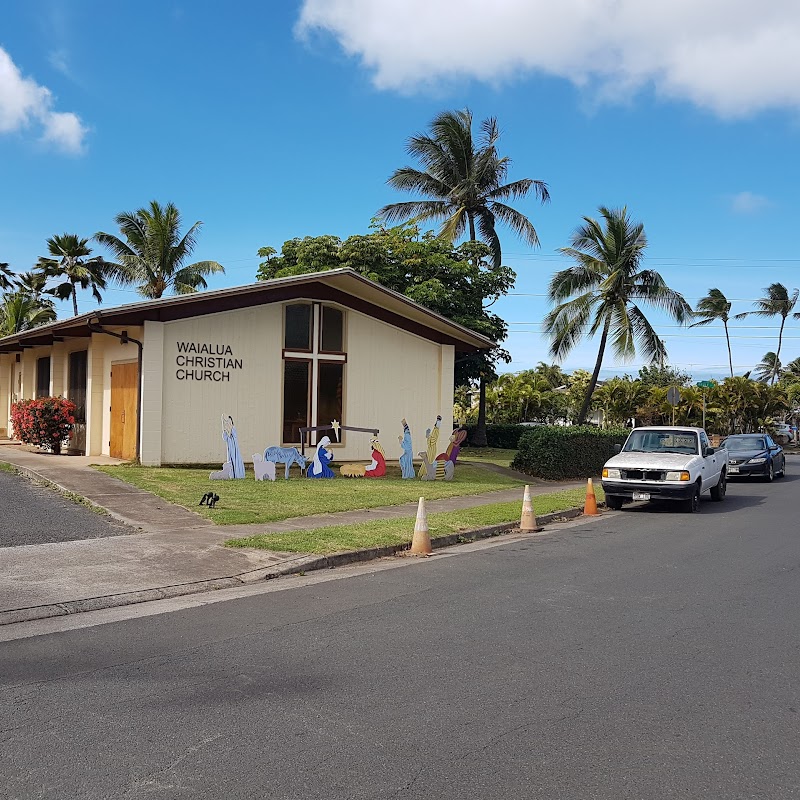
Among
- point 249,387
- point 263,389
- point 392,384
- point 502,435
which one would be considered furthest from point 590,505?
point 502,435

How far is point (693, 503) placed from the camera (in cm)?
1619

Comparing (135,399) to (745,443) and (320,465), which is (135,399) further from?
(745,443)

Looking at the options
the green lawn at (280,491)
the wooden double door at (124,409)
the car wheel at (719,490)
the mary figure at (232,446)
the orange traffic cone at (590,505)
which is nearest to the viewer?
the green lawn at (280,491)

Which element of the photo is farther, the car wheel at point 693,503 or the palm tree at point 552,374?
the palm tree at point 552,374

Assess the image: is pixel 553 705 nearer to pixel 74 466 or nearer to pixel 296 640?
pixel 296 640

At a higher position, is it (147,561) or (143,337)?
(143,337)

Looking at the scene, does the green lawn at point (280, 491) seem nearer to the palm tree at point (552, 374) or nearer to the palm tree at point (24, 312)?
the palm tree at point (24, 312)

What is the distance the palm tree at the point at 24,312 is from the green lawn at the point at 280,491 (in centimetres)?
2656

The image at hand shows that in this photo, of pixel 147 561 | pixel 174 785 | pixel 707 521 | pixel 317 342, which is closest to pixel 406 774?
pixel 174 785

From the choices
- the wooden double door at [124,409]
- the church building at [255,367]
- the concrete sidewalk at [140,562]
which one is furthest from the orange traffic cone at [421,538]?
the wooden double door at [124,409]

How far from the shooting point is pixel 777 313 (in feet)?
225

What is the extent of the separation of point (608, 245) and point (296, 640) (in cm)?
3127

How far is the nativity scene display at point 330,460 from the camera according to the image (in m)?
18.0

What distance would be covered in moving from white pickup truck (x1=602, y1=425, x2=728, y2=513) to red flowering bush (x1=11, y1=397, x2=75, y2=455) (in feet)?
45.1
